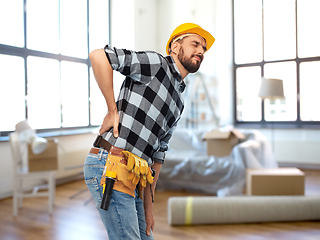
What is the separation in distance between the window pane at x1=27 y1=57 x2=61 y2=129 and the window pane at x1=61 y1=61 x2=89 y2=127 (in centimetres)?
13

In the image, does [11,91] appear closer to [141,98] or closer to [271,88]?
[141,98]

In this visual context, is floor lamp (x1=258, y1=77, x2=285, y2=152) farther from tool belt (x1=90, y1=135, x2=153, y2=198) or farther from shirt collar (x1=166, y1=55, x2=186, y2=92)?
tool belt (x1=90, y1=135, x2=153, y2=198)

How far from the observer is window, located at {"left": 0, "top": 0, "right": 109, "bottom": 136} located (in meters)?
3.72

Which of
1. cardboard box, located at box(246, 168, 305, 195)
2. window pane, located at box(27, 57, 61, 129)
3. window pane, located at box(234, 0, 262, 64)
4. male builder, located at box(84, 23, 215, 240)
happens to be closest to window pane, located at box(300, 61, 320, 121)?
window pane, located at box(234, 0, 262, 64)

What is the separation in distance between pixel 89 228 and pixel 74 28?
11.6 feet

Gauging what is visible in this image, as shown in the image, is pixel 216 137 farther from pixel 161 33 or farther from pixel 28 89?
pixel 161 33

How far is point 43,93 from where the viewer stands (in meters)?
4.21

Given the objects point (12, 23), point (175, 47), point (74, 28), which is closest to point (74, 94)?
point (74, 28)

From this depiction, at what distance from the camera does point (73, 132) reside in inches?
173

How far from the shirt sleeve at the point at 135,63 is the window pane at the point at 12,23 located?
341 centimetres

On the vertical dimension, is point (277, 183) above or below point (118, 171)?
below

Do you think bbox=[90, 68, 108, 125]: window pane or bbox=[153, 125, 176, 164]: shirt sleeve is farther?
bbox=[90, 68, 108, 125]: window pane

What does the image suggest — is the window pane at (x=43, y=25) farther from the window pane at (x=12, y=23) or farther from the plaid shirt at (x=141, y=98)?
the plaid shirt at (x=141, y=98)

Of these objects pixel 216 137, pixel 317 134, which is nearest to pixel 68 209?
pixel 216 137
